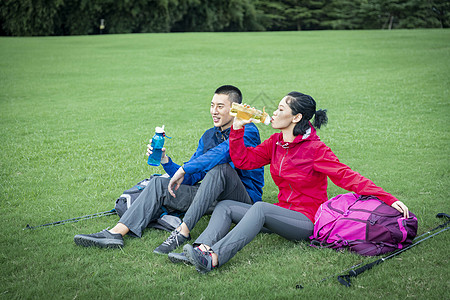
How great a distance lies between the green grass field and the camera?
364 cm

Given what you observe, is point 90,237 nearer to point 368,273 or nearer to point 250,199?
point 250,199

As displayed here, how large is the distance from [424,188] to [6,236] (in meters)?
5.09

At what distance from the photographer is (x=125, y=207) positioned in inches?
191

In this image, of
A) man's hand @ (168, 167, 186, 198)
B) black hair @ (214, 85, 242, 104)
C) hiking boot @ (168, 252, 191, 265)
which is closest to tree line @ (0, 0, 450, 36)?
black hair @ (214, 85, 242, 104)

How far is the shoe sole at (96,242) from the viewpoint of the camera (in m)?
4.20

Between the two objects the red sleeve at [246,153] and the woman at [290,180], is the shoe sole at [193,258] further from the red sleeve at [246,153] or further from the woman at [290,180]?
the red sleeve at [246,153]

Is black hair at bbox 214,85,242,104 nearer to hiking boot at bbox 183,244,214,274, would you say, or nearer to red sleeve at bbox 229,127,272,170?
red sleeve at bbox 229,127,272,170

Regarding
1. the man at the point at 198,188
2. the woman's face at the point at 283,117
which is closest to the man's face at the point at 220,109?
the man at the point at 198,188

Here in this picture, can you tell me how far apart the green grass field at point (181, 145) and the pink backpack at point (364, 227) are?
115 millimetres

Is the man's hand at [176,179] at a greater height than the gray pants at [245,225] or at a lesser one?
greater

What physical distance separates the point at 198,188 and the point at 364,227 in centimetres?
166

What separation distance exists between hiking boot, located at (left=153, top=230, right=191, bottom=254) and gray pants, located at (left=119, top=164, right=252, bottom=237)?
0.46ft

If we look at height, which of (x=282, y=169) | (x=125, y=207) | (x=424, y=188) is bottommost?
(x=424, y=188)

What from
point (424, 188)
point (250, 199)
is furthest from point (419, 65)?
point (250, 199)
